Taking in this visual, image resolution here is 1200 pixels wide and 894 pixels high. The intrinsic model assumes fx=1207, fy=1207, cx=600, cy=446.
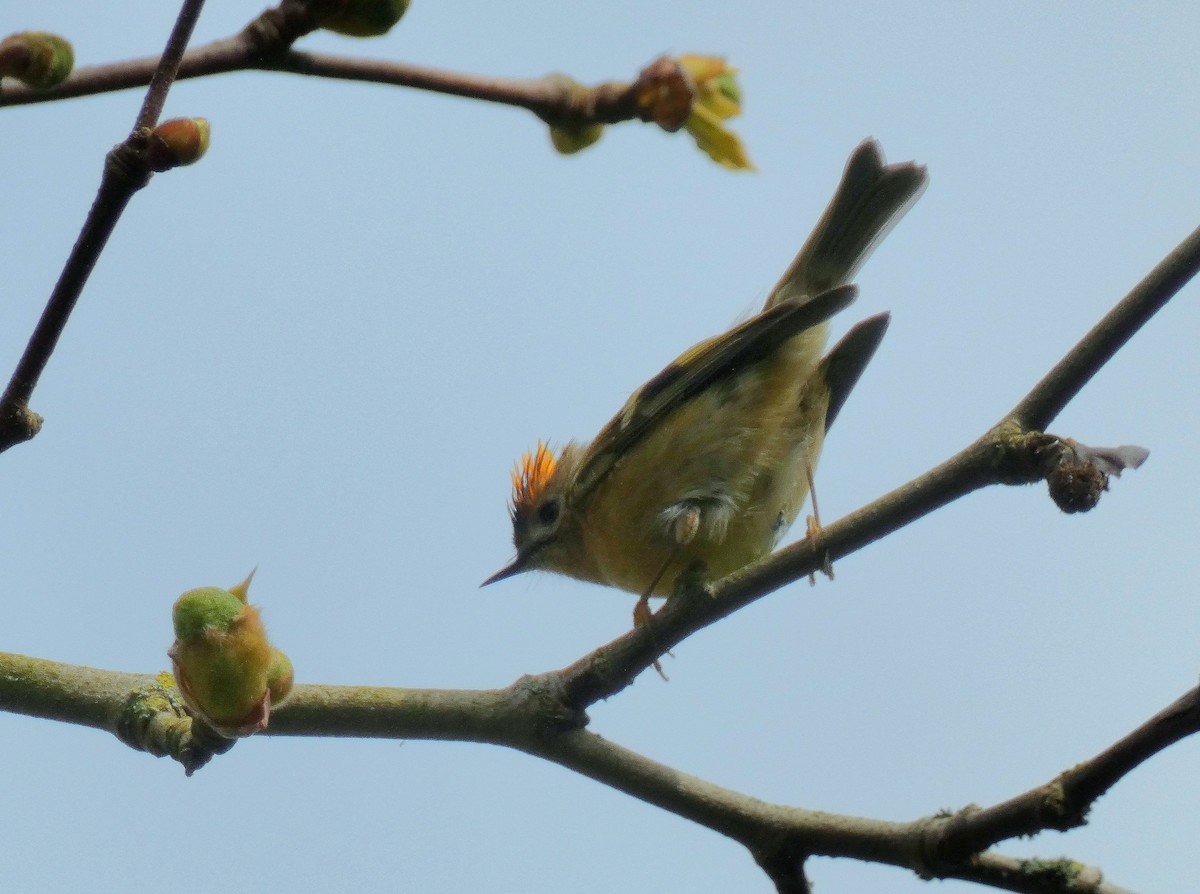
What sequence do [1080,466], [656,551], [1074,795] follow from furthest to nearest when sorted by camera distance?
[656,551], [1080,466], [1074,795]

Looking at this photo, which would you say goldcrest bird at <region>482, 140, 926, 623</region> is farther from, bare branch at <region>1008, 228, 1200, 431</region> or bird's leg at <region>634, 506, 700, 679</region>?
bare branch at <region>1008, 228, 1200, 431</region>

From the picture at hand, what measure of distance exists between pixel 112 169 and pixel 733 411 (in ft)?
11.2

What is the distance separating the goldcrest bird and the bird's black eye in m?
0.31

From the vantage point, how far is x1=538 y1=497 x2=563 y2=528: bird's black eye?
17.4ft

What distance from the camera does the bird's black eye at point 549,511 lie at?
5.32 m

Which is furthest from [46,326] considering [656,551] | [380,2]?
[656,551]

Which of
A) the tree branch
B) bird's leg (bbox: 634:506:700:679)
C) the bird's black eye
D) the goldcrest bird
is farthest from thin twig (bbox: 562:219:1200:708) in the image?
the bird's black eye

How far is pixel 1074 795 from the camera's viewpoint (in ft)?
6.52

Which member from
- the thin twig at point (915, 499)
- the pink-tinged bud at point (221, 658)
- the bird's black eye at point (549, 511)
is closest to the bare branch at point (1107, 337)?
the thin twig at point (915, 499)

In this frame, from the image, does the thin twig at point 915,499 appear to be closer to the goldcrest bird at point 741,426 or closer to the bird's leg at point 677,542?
the bird's leg at point 677,542

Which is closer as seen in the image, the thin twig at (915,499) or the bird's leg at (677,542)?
the thin twig at (915,499)

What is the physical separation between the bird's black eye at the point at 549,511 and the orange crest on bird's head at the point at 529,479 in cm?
7

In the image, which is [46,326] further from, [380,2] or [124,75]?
[380,2]

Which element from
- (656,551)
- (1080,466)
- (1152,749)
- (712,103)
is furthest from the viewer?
(656,551)
